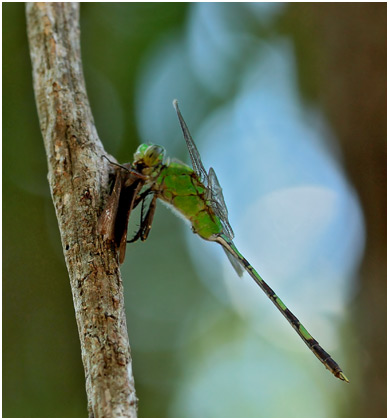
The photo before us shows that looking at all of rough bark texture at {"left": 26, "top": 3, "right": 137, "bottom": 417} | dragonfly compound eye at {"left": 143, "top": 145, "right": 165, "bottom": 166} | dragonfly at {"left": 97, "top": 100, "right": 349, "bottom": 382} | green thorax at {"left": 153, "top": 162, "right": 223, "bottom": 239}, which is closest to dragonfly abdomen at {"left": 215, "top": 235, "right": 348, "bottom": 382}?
dragonfly at {"left": 97, "top": 100, "right": 349, "bottom": 382}

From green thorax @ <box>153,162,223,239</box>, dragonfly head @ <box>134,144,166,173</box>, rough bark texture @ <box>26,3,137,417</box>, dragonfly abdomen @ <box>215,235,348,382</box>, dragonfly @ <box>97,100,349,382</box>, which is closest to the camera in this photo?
rough bark texture @ <box>26,3,137,417</box>

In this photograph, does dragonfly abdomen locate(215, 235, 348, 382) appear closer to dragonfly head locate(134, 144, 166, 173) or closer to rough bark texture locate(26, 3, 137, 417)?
dragonfly head locate(134, 144, 166, 173)

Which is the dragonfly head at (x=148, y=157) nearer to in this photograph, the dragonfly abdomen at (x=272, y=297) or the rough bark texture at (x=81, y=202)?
the rough bark texture at (x=81, y=202)

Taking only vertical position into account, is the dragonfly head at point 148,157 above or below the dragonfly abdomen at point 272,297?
above

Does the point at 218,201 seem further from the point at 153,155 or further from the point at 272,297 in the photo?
the point at 272,297

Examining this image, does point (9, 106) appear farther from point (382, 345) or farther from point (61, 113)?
point (382, 345)

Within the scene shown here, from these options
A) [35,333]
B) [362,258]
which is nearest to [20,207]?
[35,333]

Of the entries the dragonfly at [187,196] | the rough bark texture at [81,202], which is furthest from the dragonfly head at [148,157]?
the rough bark texture at [81,202]
